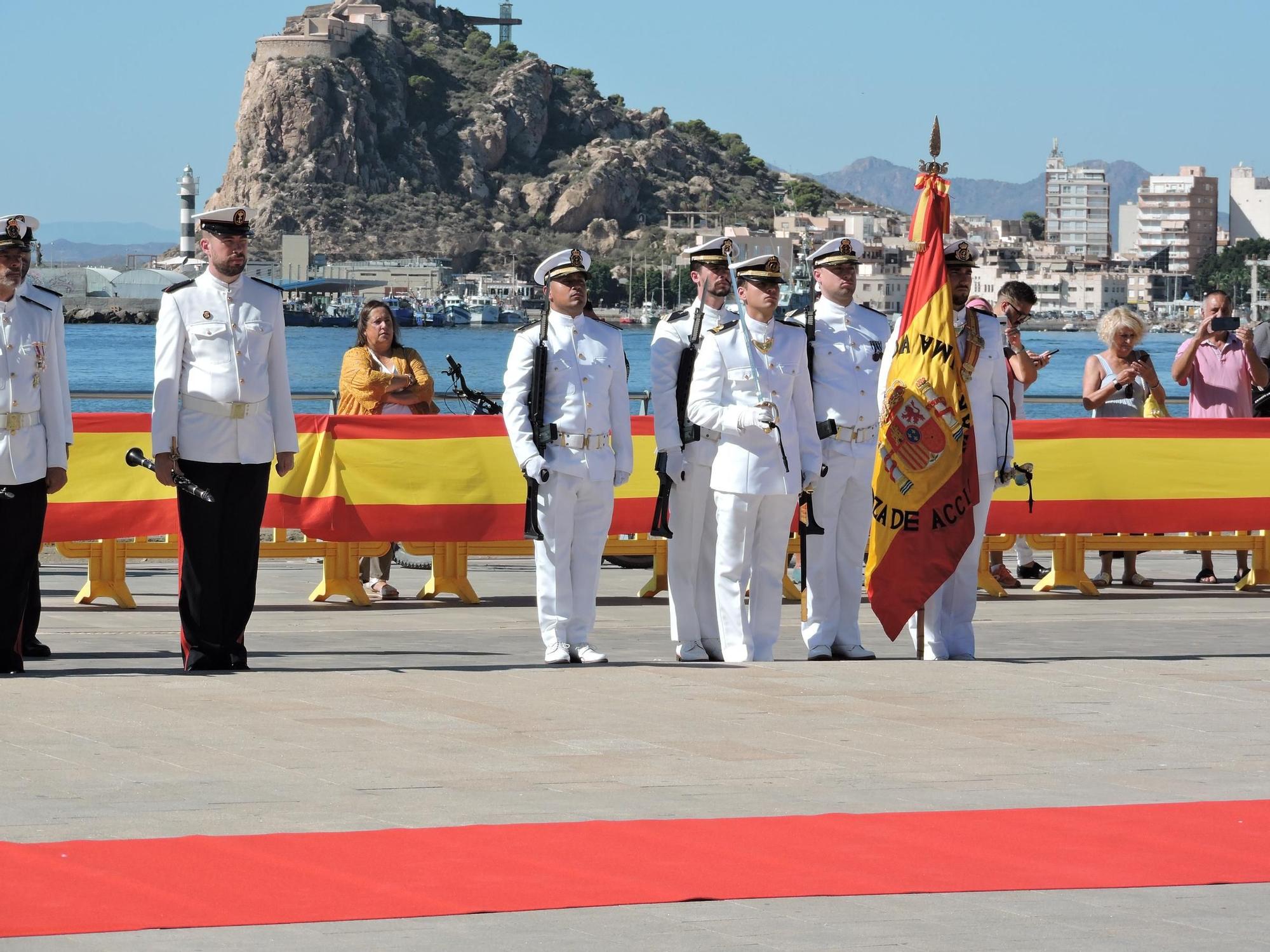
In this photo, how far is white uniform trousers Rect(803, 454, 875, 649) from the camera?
29.7 ft

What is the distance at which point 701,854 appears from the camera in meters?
5.28

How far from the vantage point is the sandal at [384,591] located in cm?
1193

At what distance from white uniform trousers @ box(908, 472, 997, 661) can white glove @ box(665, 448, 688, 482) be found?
1281 mm

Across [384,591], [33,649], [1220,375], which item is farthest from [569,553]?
[1220,375]

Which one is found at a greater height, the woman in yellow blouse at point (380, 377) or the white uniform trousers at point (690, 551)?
the woman in yellow blouse at point (380, 377)

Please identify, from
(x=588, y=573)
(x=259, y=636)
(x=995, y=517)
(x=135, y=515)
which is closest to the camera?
(x=588, y=573)

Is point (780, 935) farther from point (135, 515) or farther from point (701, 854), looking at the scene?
point (135, 515)

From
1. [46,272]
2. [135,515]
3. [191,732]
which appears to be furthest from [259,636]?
[46,272]

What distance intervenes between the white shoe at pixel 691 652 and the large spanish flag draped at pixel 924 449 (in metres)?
0.81

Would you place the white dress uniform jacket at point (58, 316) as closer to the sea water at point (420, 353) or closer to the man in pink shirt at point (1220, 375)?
the sea water at point (420, 353)

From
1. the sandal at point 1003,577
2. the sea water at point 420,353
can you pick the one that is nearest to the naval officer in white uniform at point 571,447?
the sandal at point 1003,577

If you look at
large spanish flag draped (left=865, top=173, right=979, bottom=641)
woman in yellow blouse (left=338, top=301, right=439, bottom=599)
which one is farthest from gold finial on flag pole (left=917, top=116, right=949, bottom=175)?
woman in yellow blouse (left=338, top=301, right=439, bottom=599)

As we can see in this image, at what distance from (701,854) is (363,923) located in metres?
1.04

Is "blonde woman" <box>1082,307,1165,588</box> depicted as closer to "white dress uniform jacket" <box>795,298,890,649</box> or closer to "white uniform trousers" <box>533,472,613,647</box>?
"white dress uniform jacket" <box>795,298,890,649</box>
